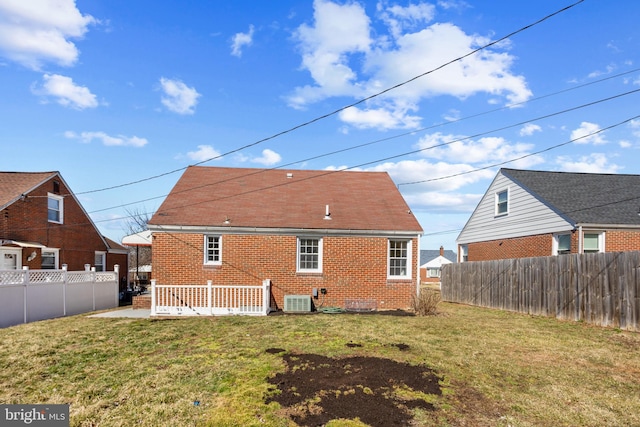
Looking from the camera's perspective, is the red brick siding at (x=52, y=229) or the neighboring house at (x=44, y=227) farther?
the red brick siding at (x=52, y=229)

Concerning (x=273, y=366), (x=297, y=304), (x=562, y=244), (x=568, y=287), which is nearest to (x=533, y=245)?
(x=562, y=244)

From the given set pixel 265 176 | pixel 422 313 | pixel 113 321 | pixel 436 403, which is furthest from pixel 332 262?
pixel 436 403

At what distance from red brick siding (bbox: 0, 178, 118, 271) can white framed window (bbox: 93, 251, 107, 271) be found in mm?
323

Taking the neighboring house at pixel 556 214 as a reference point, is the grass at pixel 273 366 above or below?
below

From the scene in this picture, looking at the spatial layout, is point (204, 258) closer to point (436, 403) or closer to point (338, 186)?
point (338, 186)

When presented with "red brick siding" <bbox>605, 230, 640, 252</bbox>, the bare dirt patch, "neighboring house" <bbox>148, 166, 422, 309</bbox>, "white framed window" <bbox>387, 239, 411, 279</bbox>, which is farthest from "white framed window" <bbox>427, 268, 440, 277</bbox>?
the bare dirt patch

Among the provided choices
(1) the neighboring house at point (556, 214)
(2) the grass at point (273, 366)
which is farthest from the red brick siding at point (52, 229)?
(1) the neighboring house at point (556, 214)

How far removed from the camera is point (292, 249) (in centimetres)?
1476

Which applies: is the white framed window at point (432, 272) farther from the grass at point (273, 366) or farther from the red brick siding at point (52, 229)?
the grass at point (273, 366)

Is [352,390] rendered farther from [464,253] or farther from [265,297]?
[464,253]

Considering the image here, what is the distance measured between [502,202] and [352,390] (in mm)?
18999

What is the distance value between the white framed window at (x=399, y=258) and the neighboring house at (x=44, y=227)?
51.9ft

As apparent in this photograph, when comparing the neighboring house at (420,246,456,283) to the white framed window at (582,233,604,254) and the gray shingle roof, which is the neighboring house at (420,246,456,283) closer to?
the gray shingle roof

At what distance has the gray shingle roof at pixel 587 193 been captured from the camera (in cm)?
1661
